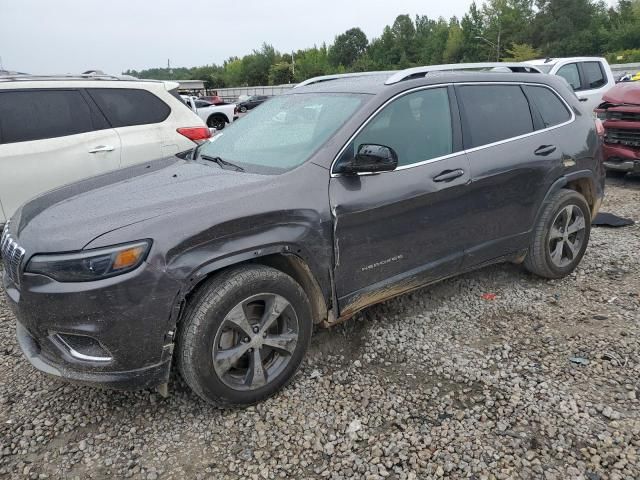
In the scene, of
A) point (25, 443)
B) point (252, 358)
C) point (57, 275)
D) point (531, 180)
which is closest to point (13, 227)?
point (57, 275)

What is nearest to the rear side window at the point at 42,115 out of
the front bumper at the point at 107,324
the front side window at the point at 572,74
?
the front bumper at the point at 107,324

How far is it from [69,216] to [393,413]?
1942 mm

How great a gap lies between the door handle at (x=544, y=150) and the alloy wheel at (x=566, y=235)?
49cm

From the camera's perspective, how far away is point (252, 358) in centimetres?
268

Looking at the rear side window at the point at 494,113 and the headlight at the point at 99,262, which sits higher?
the rear side window at the point at 494,113

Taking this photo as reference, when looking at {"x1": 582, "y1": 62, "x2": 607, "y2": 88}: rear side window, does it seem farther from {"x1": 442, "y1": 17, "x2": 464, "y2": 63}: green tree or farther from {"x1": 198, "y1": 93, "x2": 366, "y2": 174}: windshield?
{"x1": 442, "y1": 17, "x2": 464, "y2": 63}: green tree

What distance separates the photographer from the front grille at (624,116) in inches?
280

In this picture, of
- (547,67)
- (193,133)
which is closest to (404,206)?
(193,133)

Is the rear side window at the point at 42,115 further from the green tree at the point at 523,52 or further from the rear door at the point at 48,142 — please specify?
the green tree at the point at 523,52

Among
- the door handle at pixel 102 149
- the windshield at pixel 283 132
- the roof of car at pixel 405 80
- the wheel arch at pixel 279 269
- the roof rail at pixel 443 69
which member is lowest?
the wheel arch at pixel 279 269

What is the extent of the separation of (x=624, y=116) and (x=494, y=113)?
4.83 metres

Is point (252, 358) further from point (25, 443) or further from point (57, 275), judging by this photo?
point (25, 443)

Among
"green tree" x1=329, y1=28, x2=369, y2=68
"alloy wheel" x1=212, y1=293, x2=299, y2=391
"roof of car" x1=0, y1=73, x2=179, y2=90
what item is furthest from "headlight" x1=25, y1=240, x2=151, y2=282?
"green tree" x1=329, y1=28, x2=369, y2=68

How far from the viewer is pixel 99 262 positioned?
2.24 metres
